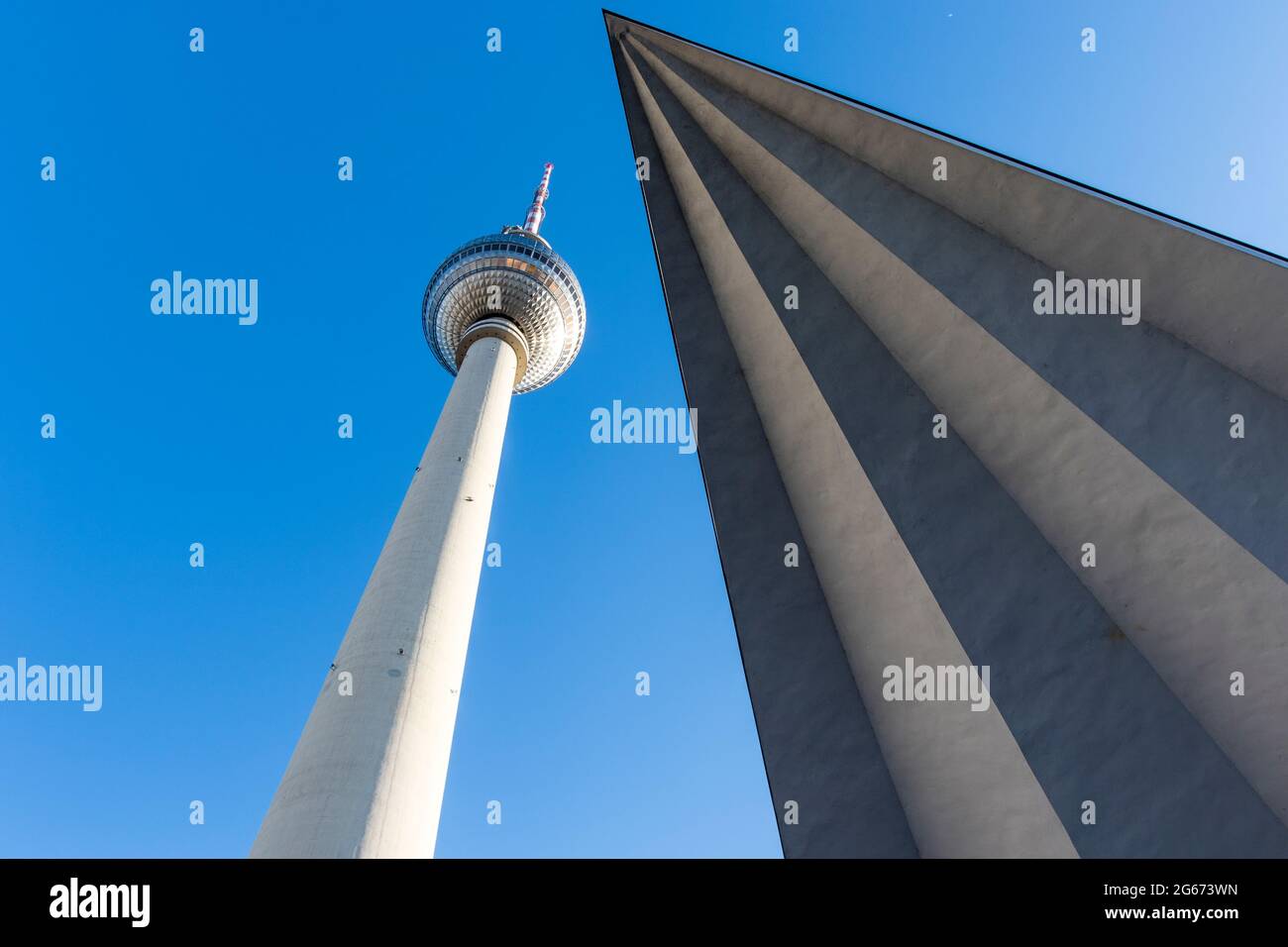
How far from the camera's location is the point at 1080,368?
10.0m

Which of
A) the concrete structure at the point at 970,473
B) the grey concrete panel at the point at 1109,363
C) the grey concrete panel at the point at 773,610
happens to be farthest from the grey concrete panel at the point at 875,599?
the grey concrete panel at the point at 1109,363

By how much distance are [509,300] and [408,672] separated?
3087cm

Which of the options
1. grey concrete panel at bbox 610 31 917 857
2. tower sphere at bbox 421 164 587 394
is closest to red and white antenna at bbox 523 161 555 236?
tower sphere at bbox 421 164 587 394

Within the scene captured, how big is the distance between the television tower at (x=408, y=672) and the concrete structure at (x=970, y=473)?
13888mm

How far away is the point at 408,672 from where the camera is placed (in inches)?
987

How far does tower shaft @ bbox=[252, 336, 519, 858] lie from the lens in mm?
20656

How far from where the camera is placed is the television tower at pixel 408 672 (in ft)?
68.1

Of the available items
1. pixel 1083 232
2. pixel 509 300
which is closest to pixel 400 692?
pixel 1083 232

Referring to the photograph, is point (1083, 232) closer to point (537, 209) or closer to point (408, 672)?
point (408, 672)

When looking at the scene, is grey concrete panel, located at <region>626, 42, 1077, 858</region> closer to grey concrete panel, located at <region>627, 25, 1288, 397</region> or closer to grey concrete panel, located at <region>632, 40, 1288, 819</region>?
grey concrete panel, located at <region>632, 40, 1288, 819</region>

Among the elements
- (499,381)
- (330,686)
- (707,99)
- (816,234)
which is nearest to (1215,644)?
(816,234)

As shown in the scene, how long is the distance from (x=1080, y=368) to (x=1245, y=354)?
5.33ft

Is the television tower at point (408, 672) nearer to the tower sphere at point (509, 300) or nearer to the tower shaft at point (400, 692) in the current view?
the tower shaft at point (400, 692)
